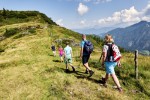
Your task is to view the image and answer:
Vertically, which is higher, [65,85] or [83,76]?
[83,76]

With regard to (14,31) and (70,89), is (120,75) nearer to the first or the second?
(70,89)

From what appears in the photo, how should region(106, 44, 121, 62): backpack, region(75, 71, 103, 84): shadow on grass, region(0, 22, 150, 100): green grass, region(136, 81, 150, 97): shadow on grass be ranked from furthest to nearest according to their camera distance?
region(75, 71, 103, 84): shadow on grass, region(136, 81, 150, 97): shadow on grass, region(0, 22, 150, 100): green grass, region(106, 44, 121, 62): backpack

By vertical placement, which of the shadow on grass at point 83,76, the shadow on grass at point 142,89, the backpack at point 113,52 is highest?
the backpack at point 113,52

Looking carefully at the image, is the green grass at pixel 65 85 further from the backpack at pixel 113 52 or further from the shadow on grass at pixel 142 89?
the backpack at pixel 113 52

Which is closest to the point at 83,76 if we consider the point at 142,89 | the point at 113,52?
the point at 142,89

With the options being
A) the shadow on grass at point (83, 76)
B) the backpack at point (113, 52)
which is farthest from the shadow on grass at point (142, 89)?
the backpack at point (113, 52)

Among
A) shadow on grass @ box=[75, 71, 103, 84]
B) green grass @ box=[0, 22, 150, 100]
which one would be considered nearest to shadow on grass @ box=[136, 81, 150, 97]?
green grass @ box=[0, 22, 150, 100]

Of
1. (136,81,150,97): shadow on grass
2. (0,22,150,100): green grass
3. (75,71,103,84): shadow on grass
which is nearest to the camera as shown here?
(0,22,150,100): green grass

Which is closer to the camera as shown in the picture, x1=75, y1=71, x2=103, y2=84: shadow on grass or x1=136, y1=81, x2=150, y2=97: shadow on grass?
x1=136, y1=81, x2=150, y2=97: shadow on grass

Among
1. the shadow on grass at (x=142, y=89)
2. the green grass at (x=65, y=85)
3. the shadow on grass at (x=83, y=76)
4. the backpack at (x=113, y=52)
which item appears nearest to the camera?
the backpack at (x=113, y=52)

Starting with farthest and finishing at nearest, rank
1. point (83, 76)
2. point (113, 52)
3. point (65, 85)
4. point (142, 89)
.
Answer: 1. point (83, 76)
2. point (65, 85)
3. point (142, 89)
4. point (113, 52)

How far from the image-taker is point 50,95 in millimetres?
14453

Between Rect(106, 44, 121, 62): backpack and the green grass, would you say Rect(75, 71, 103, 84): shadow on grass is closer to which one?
the green grass

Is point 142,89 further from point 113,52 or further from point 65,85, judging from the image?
point 65,85
